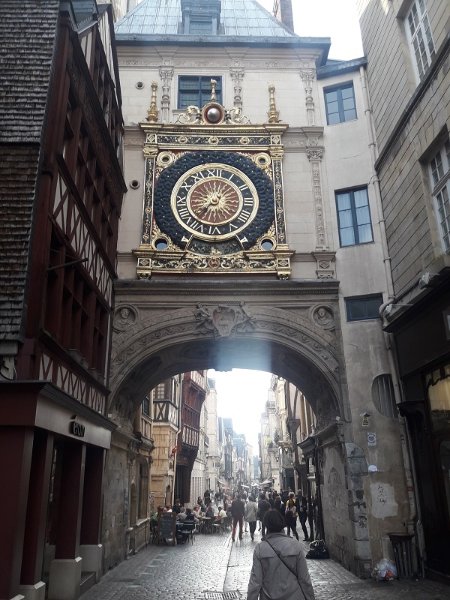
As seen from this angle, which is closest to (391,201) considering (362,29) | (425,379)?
(425,379)

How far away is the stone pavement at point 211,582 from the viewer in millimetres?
9008

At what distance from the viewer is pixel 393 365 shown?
39.2ft

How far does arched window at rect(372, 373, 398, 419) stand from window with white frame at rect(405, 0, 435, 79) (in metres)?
6.76

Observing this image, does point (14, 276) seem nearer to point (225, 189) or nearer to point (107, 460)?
point (107, 460)

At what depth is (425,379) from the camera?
10.5m

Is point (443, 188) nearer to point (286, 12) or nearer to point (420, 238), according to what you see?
point (420, 238)

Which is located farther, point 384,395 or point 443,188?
point 384,395

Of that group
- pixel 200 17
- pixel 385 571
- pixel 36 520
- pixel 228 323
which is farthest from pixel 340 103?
pixel 36 520

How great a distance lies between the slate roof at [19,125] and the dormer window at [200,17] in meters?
8.51

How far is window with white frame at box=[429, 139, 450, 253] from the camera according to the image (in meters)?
9.84

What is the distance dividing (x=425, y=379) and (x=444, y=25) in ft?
22.1

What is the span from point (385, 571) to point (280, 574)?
7228 mm

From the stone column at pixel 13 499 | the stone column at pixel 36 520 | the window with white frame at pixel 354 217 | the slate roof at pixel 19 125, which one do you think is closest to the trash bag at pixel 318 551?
the window with white frame at pixel 354 217

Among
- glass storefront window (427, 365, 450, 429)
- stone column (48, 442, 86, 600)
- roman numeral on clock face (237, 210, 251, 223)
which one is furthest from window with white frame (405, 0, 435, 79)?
stone column (48, 442, 86, 600)
